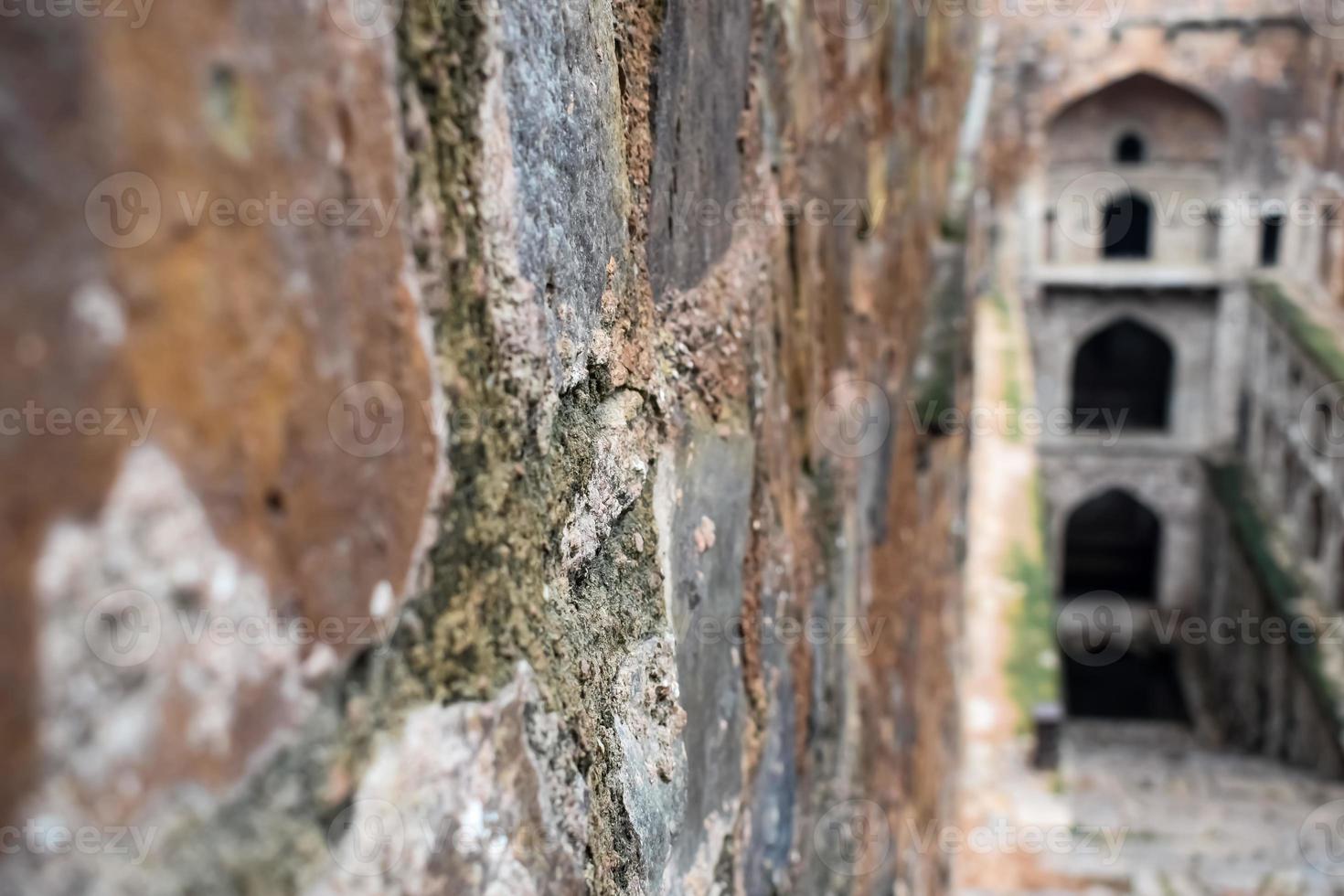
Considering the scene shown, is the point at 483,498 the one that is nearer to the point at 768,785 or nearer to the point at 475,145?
the point at 475,145

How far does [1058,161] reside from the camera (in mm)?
12508

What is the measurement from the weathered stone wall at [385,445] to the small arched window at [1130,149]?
41.0 ft

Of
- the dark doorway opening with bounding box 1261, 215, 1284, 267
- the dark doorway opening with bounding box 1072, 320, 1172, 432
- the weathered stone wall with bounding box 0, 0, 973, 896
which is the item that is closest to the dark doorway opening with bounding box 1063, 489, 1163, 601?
the dark doorway opening with bounding box 1072, 320, 1172, 432

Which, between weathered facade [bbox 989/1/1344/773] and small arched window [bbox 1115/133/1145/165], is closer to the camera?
weathered facade [bbox 989/1/1344/773]

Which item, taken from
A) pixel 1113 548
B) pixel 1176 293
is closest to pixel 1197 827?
pixel 1176 293

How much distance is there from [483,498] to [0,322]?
0.82 feet

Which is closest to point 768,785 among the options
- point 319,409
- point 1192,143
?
point 319,409

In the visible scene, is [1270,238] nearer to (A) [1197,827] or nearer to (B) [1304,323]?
(B) [1304,323]

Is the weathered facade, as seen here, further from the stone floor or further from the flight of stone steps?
the stone floor

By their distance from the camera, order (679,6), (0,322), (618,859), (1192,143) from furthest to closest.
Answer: (1192,143) → (679,6) → (618,859) → (0,322)

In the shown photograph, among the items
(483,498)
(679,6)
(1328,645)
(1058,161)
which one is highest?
(1058,161)

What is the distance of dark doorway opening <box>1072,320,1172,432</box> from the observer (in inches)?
521

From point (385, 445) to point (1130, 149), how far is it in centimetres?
1330

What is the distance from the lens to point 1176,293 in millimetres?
12023
